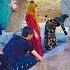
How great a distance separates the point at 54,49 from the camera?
449 inches

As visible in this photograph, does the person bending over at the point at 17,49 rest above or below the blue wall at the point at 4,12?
above

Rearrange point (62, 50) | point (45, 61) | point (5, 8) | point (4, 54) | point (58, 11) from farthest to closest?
1. point (58, 11)
2. point (5, 8)
3. point (62, 50)
4. point (45, 61)
5. point (4, 54)

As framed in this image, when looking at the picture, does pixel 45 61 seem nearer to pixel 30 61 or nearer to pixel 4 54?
pixel 30 61

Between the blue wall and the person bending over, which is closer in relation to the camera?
the person bending over

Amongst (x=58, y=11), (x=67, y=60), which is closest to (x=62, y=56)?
(x=67, y=60)

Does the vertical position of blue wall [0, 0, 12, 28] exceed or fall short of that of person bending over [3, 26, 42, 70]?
it falls short

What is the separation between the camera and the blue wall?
1226 centimetres

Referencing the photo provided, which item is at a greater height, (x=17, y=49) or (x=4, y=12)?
(x=17, y=49)

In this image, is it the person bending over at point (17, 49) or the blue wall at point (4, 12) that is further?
the blue wall at point (4, 12)

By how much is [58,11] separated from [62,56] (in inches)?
128

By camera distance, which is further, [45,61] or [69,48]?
[69,48]

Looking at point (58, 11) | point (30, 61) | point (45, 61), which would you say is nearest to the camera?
point (30, 61)

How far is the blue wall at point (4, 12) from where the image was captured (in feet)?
40.2

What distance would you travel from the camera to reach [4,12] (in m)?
12.3
